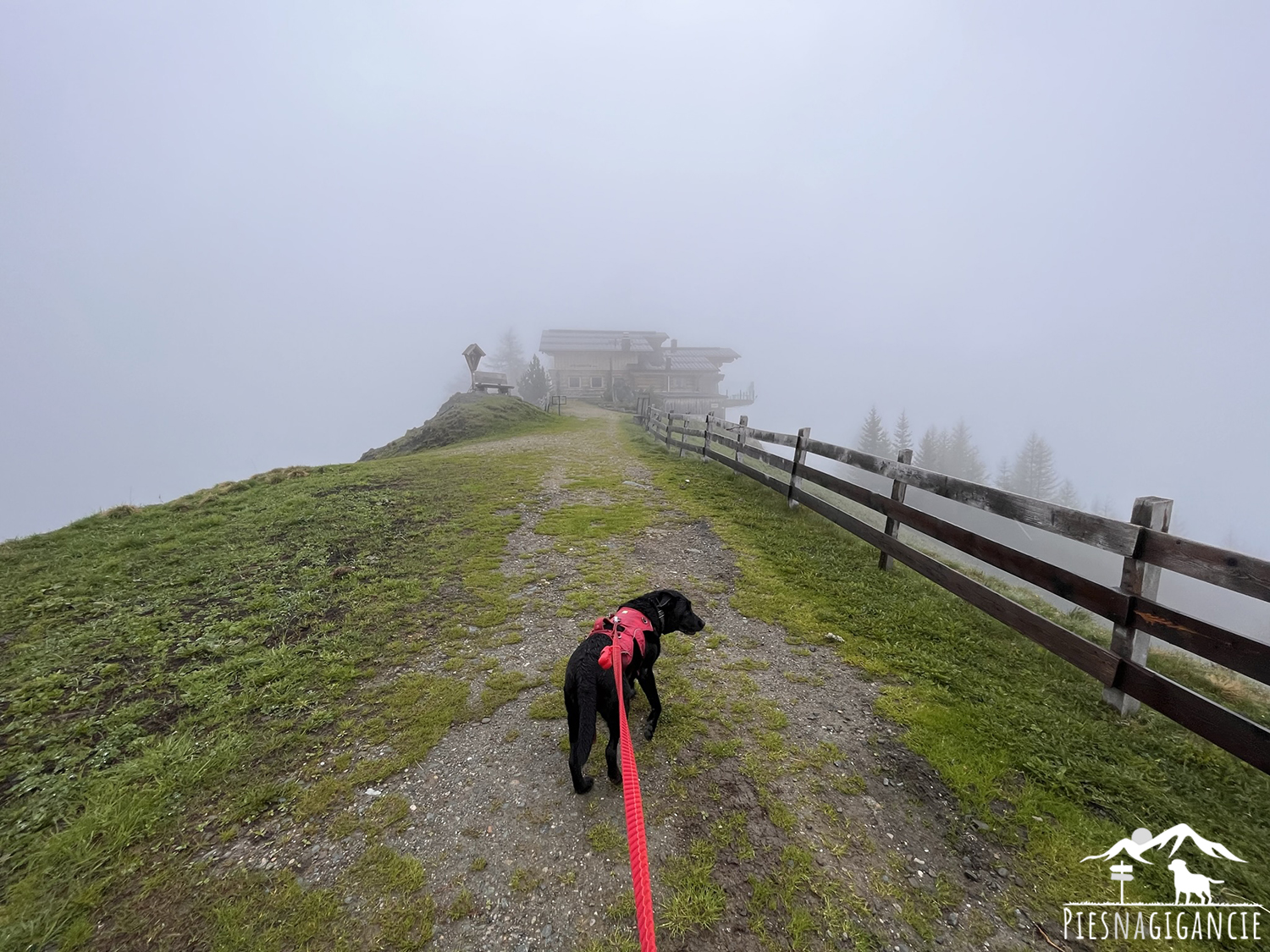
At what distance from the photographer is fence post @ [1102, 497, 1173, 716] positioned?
127 inches

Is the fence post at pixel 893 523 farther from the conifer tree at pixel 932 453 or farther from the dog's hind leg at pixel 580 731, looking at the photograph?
the conifer tree at pixel 932 453

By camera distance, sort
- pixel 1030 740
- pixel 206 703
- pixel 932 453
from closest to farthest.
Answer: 1. pixel 1030 740
2. pixel 206 703
3. pixel 932 453

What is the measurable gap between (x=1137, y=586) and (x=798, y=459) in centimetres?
519

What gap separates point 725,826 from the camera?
107 inches

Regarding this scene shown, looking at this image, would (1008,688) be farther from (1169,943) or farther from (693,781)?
(693,781)

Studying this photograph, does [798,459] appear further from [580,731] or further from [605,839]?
[605,839]

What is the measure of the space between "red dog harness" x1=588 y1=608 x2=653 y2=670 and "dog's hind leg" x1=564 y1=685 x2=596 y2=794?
24cm

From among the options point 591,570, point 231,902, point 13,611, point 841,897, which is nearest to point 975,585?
point 841,897

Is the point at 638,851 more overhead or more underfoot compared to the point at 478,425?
more underfoot

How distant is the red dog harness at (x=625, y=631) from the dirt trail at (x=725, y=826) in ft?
2.56

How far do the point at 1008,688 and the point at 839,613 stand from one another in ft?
5.11

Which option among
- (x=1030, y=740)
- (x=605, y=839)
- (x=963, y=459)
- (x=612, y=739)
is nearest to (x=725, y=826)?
(x=605, y=839)

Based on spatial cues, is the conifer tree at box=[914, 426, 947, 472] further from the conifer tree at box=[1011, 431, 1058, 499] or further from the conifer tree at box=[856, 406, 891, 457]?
the conifer tree at box=[1011, 431, 1058, 499]

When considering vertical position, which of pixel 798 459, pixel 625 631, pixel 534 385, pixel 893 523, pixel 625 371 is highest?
pixel 625 371
